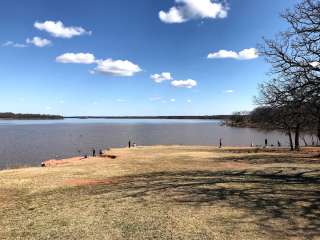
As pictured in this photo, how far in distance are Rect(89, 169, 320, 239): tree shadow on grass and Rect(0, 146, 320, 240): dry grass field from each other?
0.08 feet

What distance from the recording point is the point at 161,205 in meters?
13.1

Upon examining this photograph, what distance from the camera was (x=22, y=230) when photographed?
1066 cm

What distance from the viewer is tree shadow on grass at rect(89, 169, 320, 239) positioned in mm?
10922

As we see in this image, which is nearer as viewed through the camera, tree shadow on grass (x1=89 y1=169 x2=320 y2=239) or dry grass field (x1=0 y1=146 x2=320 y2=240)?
dry grass field (x1=0 y1=146 x2=320 y2=240)

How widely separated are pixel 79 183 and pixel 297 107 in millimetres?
11748

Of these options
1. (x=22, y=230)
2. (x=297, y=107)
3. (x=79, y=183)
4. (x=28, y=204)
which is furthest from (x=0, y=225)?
(x=297, y=107)

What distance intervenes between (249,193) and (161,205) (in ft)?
13.3

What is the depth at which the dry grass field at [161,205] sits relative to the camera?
10.2 m

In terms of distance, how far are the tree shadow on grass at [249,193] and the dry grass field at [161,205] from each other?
3cm

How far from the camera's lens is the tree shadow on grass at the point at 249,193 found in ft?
35.8

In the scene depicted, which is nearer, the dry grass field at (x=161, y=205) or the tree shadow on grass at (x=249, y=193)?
the dry grass field at (x=161, y=205)

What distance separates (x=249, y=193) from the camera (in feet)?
48.9

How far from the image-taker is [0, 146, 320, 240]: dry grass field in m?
10.2

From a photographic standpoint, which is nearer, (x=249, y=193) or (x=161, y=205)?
(x=161, y=205)
